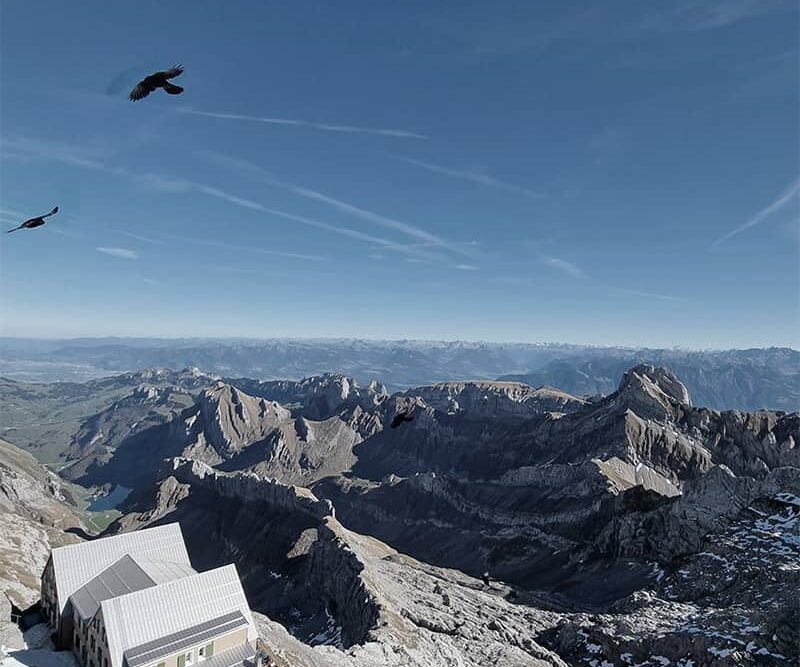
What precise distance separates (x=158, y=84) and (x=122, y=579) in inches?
2423

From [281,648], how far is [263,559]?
423 ft

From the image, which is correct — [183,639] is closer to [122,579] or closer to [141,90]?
[122,579]

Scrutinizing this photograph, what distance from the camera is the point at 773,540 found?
111062mm

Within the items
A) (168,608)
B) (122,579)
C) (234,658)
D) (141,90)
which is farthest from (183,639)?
(141,90)

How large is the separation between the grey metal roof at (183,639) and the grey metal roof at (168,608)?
0.41 meters

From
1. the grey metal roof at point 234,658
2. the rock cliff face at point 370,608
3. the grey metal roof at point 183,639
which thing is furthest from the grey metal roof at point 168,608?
the rock cliff face at point 370,608

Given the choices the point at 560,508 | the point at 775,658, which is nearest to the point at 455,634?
the point at 775,658

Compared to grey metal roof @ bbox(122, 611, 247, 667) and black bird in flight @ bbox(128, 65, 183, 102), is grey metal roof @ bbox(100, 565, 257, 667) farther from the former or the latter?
black bird in flight @ bbox(128, 65, 183, 102)

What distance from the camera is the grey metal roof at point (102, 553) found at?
203 ft

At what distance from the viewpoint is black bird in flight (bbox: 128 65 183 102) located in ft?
63.8

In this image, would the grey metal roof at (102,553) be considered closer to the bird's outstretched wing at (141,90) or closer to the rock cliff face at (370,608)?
the rock cliff face at (370,608)

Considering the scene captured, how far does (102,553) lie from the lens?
220 ft

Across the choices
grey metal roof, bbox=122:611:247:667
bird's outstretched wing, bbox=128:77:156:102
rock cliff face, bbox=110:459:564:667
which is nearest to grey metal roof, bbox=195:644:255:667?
grey metal roof, bbox=122:611:247:667

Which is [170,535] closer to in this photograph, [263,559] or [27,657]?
[27,657]
